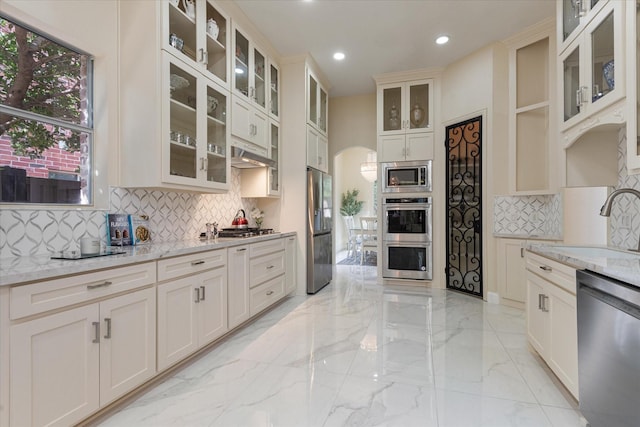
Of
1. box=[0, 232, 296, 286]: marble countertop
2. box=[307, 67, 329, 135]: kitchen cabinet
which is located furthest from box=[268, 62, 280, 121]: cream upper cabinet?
box=[0, 232, 296, 286]: marble countertop

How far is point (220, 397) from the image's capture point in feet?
6.06

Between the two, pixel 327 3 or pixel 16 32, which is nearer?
pixel 16 32

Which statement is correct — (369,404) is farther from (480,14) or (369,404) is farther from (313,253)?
(480,14)

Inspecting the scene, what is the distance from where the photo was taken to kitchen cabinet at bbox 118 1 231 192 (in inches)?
87.8

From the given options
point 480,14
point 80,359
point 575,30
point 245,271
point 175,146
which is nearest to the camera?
point 80,359

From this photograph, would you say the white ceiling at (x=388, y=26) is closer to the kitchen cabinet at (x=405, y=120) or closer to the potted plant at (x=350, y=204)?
the kitchen cabinet at (x=405, y=120)

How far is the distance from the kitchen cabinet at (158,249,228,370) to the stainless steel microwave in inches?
119

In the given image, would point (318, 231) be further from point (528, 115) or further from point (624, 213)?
point (624, 213)

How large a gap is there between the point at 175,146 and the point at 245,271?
1.27m

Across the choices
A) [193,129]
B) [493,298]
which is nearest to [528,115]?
[493,298]

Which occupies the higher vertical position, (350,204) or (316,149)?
(316,149)

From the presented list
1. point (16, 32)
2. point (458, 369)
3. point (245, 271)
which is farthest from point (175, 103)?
point (458, 369)

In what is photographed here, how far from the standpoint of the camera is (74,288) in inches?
56.9

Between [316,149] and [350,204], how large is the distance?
4.87 m
